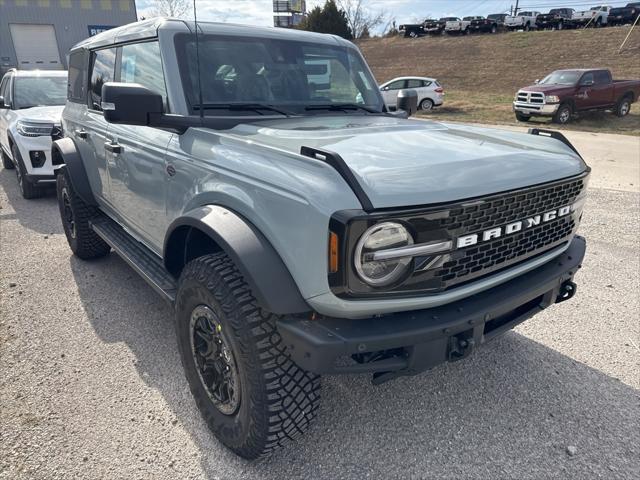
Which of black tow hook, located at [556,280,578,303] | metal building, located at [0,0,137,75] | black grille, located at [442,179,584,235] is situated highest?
metal building, located at [0,0,137,75]

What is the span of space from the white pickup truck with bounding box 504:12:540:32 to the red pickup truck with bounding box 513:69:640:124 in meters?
26.7

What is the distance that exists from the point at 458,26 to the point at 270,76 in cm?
4415

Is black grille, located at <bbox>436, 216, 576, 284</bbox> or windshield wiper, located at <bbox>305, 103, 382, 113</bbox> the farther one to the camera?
windshield wiper, located at <bbox>305, 103, 382, 113</bbox>

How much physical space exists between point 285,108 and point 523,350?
225cm

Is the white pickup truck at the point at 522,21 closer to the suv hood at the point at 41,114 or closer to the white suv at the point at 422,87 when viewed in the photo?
the white suv at the point at 422,87

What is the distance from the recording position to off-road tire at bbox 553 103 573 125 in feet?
51.5

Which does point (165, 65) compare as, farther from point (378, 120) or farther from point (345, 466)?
point (345, 466)

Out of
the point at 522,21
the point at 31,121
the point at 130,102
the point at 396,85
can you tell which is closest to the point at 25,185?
the point at 31,121

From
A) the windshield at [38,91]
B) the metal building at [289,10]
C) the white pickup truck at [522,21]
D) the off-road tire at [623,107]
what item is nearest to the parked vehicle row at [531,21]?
the white pickup truck at [522,21]

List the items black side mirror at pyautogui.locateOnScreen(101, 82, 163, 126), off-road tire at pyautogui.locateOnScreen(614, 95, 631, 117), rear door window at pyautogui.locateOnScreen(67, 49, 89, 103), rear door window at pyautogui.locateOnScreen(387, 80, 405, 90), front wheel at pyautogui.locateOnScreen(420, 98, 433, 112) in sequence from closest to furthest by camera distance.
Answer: black side mirror at pyautogui.locateOnScreen(101, 82, 163, 126)
rear door window at pyautogui.locateOnScreen(67, 49, 89, 103)
off-road tire at pyautogui.locateOnScreen(614, 95, 631, 117)
rear door window at pyautogui.locateOnScreen(387, 80, 405, 90)
front wheel at pyautogui.locateOnScreen(420, 98, 433, 112)

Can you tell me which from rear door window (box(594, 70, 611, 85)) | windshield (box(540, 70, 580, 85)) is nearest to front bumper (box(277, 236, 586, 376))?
windshield (box(540, 70, 580, 85))

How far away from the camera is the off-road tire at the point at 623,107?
17016 millimetres

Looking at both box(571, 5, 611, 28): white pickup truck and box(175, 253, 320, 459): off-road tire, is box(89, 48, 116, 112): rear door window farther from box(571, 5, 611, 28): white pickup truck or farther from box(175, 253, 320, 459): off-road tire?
box(571, 5, 611, 28): white pickup truck

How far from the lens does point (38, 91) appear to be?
7.73m
